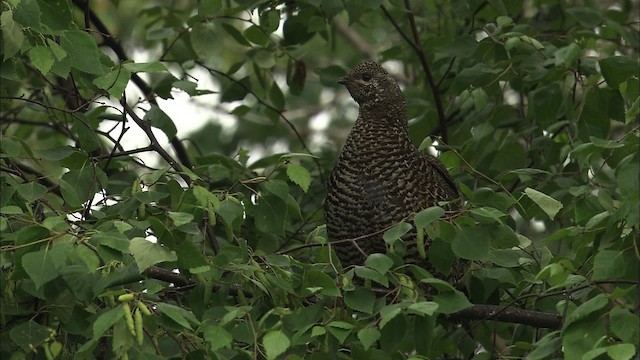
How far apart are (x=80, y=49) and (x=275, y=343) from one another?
1318mm

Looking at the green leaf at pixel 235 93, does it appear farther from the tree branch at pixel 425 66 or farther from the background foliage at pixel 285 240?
the tree branch at pixel 425 66

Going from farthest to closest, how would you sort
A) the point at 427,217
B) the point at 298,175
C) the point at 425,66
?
1. the point at 425,66
2. the point at 298,175
3. the point at 427,217

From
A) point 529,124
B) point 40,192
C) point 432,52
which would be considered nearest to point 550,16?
point 432,52

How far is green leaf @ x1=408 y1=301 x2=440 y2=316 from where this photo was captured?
3711 mm

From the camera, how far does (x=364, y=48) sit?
36.8 feet

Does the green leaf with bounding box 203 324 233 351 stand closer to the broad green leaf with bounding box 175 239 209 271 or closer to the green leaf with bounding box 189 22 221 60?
the broad green leaf with bounding box 175 239 209 271

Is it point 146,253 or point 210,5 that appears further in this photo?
point 210,5

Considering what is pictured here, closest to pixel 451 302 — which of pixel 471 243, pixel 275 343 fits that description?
pixel 471 243

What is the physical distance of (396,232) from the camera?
4.05m

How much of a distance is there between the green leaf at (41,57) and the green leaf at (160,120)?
1.28 m

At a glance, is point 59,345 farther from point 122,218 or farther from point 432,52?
point 432,52

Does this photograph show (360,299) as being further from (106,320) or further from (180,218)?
(106,320)

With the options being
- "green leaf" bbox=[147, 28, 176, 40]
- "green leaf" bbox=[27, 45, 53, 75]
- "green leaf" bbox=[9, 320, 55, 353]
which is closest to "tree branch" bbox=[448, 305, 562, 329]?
"green leaf" bbox=[9, 320, 55, 353]

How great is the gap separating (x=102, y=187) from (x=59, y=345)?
908 millimetres
